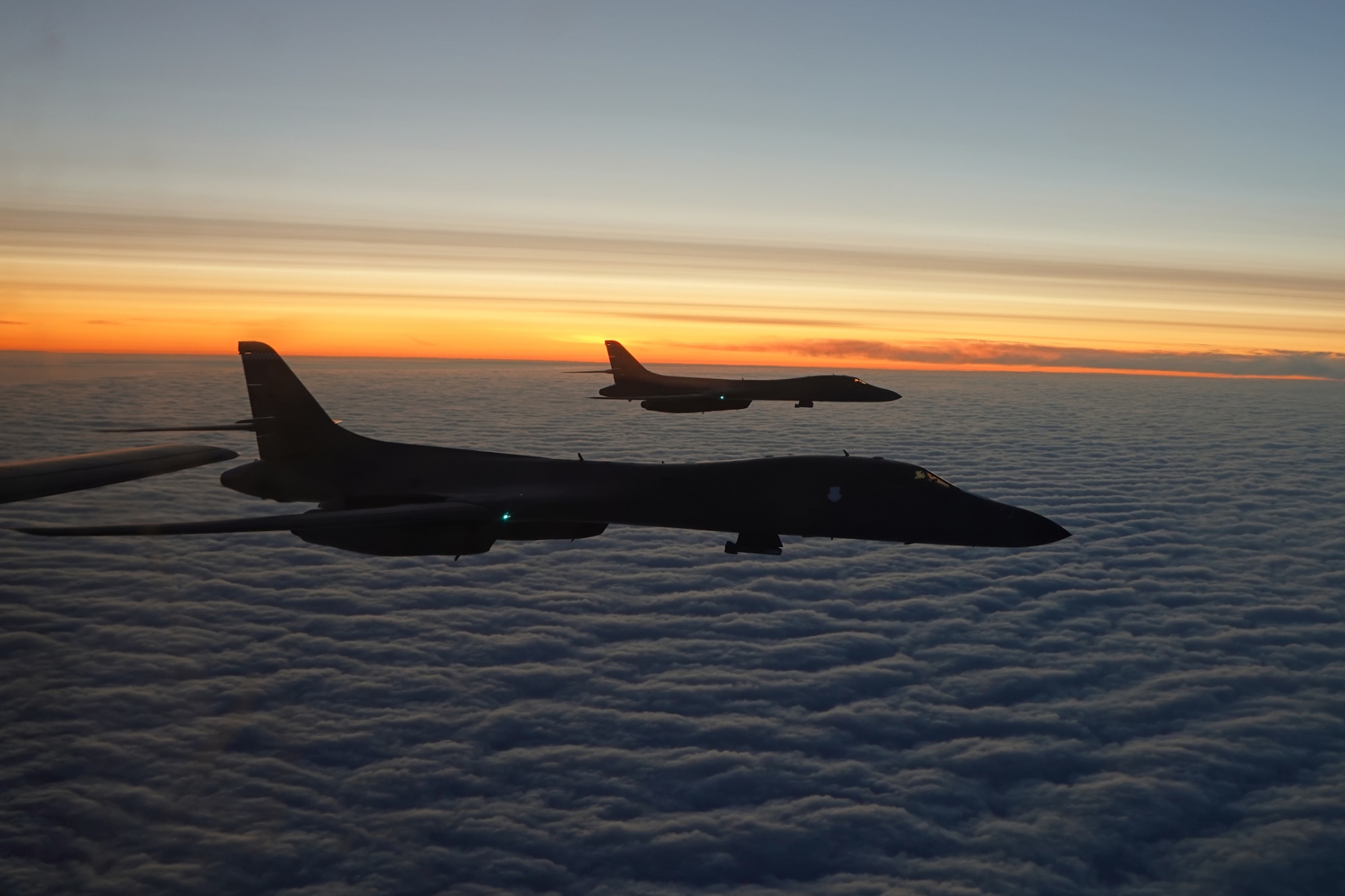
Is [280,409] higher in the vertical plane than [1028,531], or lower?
higher

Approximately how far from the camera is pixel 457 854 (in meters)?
18.1

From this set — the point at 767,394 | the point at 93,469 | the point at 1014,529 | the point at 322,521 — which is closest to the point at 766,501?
the point at 1014,529

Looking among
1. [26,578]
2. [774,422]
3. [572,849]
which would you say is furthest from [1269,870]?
[774,422]

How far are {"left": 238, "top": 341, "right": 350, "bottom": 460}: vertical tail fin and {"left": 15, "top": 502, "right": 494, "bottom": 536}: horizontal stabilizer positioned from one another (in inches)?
288

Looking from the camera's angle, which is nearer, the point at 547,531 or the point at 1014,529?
the point at 1014,529

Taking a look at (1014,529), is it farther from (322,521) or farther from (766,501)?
(322,521)

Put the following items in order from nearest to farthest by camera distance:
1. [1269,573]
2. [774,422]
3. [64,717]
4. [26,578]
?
[64,717], [26,578], [1269,573], [774,422]

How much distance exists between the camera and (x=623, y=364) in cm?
8200

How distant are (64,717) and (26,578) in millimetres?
21288

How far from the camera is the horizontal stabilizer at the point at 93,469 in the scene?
58.0ft

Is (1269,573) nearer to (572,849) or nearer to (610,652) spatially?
(610,652)

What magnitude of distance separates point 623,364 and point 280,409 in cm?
5474

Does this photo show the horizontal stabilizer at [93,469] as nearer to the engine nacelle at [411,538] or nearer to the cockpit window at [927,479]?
the engine nacelle at [411,538]

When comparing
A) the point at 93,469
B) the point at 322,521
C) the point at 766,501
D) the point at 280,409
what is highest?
the point at 280,409
